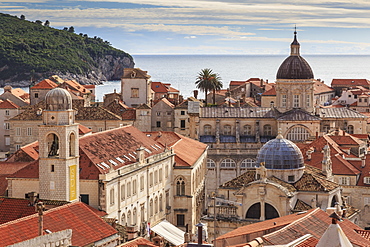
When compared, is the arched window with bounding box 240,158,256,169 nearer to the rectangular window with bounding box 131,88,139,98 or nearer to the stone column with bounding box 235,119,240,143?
the stone column with bounding box 235,119,240,143

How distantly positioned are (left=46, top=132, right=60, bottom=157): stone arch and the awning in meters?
11.3

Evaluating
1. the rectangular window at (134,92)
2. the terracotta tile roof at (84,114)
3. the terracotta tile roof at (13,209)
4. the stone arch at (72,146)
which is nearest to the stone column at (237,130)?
the terracotta tile roof at (84,114)

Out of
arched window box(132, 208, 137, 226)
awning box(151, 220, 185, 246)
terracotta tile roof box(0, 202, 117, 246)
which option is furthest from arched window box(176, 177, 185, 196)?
terracotta tile roof box(0, 202, 117, 246)

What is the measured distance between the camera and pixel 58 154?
180ft

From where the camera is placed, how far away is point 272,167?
61.6m

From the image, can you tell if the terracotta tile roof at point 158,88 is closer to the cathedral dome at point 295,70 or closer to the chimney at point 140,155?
the cathedral dome at point 295,70

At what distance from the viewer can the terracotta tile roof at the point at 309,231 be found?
37.2 m

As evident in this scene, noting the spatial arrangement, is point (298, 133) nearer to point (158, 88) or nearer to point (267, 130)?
point (267, 130)

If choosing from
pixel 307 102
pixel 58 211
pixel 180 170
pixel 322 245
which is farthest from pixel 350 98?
pixel 322 245

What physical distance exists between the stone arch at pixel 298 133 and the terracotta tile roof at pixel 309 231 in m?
50.5

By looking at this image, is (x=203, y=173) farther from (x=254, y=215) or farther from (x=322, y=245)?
(x=322, y=245)

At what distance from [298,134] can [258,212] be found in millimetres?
37554

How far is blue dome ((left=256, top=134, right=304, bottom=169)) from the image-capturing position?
2424 inches

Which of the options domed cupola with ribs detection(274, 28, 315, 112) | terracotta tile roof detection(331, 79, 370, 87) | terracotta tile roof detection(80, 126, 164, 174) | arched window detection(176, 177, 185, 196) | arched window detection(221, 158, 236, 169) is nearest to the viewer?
terracotta tile roof detection(80, 126, 164, 174)
